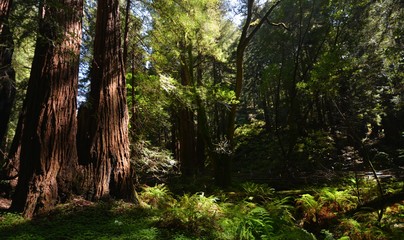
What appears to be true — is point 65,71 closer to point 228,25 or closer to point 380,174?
point 380,174

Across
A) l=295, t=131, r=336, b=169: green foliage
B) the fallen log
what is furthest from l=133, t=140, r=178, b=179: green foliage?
l=295, t=131, r=336, b=169: green foliage

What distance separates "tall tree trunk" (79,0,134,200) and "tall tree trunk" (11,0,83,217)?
1.51ft

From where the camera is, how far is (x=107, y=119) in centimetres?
565

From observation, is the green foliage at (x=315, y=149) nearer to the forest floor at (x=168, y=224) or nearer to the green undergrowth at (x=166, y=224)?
the forest floor at (x=168, y=224)

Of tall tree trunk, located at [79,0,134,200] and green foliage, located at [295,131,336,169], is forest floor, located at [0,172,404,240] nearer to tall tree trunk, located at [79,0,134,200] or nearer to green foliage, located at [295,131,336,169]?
tall tree trunk, located at [79,0,134,200]

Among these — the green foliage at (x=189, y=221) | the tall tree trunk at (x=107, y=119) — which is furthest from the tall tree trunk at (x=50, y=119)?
the green foliage at (x=189, y=221)

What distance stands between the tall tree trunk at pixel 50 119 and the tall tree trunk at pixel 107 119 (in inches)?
18.1

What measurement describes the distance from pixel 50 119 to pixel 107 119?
1148mm

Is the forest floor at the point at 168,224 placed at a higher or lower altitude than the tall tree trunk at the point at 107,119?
lower

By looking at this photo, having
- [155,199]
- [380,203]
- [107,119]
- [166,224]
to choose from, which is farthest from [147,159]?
[380,203]

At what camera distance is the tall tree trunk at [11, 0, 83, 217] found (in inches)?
177

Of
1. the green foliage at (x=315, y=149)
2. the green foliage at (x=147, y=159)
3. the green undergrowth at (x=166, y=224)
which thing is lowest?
the green undergrowth at (x=166, y=224)

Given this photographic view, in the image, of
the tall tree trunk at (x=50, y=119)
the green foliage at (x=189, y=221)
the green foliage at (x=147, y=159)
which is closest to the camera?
the green foliage at (x=189, y=221)

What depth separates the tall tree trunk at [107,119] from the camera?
5.38 meters
